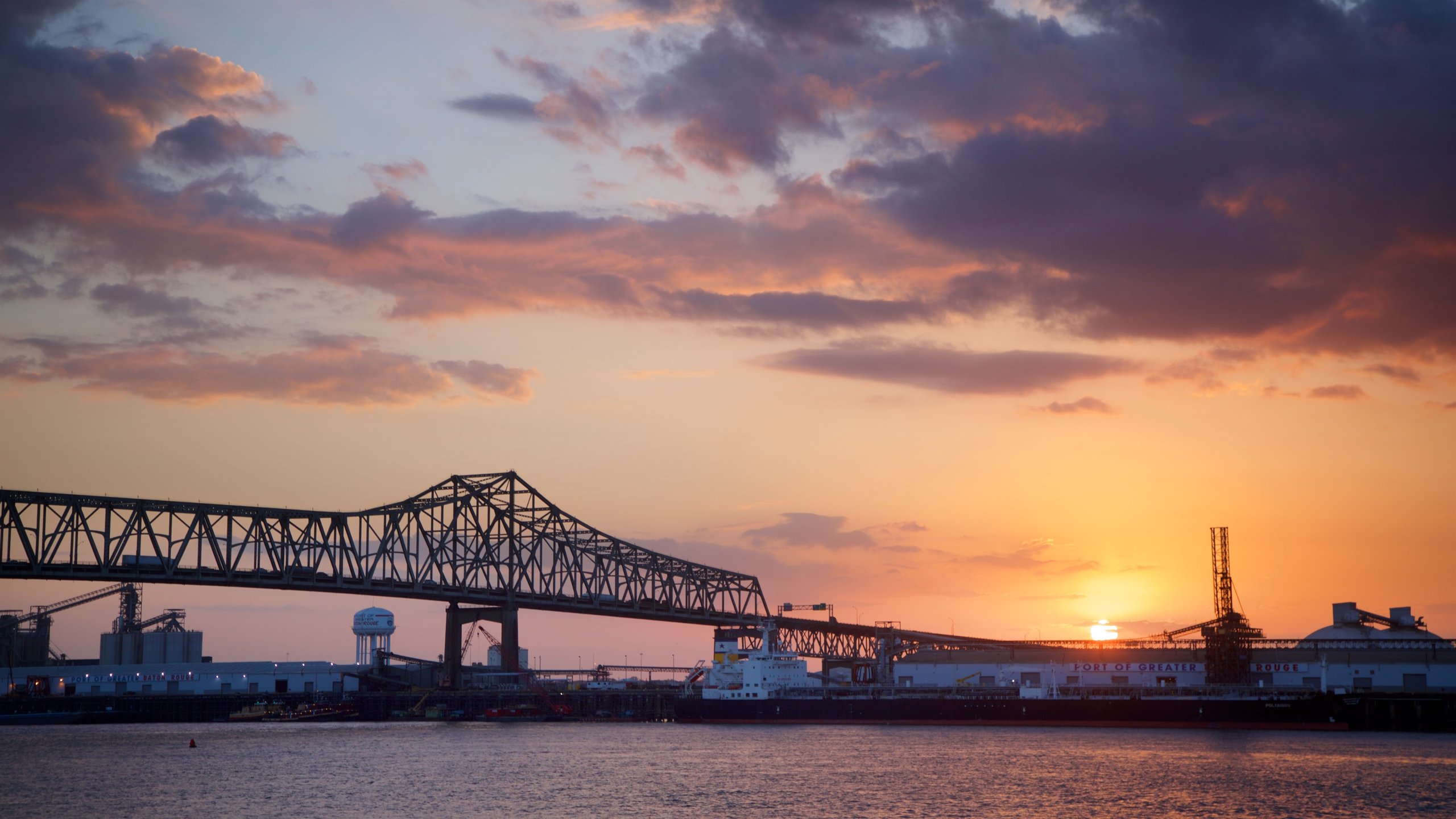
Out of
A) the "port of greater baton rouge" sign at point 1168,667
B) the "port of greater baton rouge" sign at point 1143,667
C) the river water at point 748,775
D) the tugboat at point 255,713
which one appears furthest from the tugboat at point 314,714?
the "port of greater baton rouge" sign at point 1143,667

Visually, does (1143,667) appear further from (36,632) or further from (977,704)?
(36,632)

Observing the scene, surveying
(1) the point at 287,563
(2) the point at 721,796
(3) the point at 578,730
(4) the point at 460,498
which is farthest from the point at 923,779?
(4) the point at 460,498

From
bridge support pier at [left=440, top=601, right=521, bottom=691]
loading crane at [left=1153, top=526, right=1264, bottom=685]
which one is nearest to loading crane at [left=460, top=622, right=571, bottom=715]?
bridge support pier at [left=440, top=601, right=521, bottom=691]

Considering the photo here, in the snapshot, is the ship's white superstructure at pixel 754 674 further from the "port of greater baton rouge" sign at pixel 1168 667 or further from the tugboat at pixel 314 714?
the tugboat at pixel 314 714

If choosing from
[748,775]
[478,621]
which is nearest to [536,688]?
[478,621]

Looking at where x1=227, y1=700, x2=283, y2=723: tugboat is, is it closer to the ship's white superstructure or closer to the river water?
the river water

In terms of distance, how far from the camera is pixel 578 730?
394 ft

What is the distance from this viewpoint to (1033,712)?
113188 millimetres

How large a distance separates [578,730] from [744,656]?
1822cm

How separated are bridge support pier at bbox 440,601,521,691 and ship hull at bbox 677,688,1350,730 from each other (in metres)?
32.2

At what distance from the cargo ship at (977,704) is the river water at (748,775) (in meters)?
2.69

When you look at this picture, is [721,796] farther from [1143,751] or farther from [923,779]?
[1143,751]

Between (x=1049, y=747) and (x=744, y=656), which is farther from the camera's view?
(x=744, y=656)

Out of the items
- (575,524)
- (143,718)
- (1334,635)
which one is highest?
(575,524)
